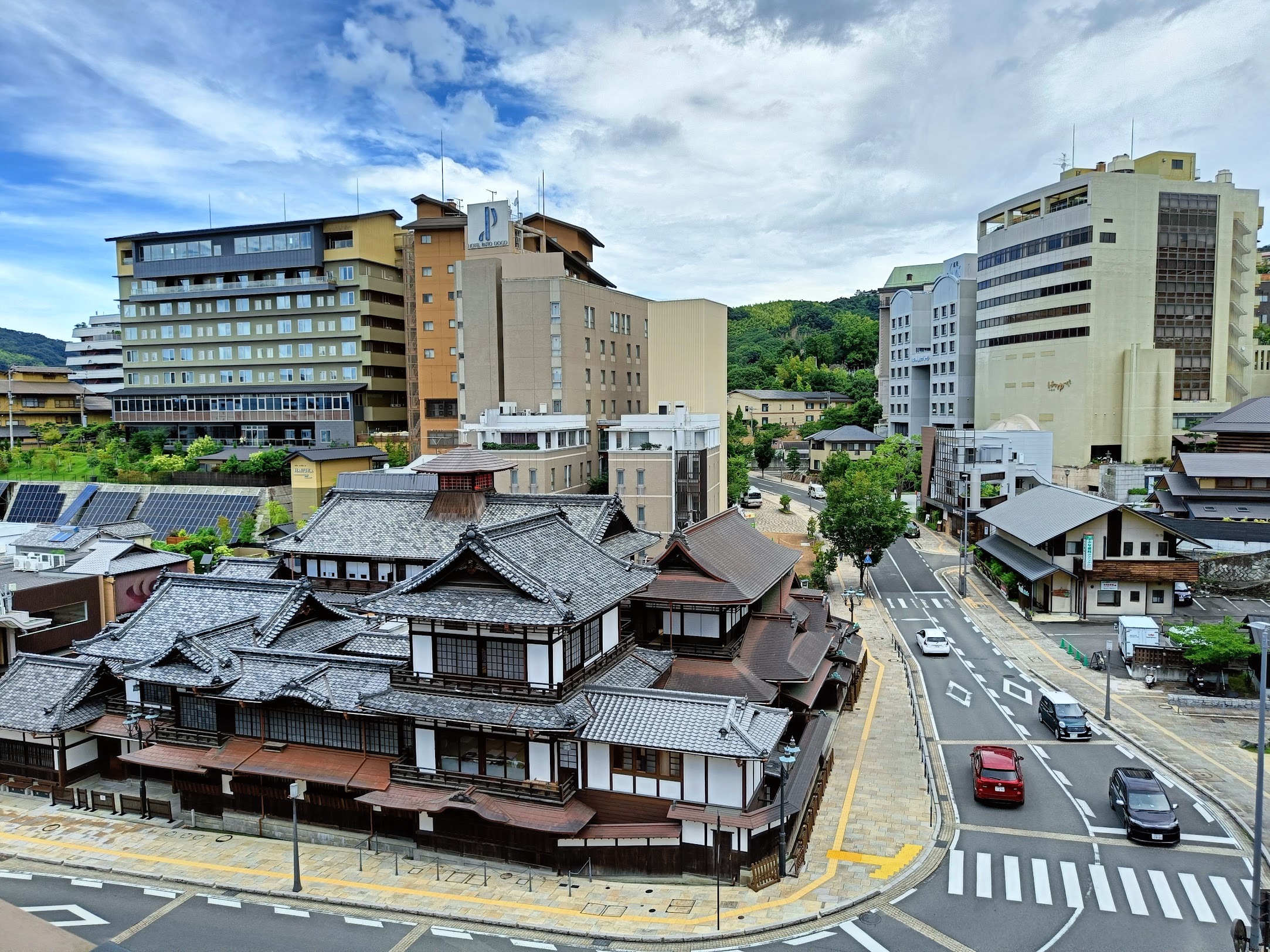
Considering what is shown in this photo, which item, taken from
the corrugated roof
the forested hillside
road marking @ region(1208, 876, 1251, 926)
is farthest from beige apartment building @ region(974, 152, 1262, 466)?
road marking @ region(1208, 876, 1251, 926)

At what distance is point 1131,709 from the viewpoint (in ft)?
131

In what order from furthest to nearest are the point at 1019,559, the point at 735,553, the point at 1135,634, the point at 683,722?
the point at 1019,559 → the point at 1135,634 → the point at 735,553 → the point at 683,722

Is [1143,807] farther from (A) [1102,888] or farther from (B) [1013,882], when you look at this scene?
(B) [1013,882]

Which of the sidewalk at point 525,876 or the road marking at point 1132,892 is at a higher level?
the road marking at point 1132,892

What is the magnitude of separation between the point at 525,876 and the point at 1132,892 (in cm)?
1903

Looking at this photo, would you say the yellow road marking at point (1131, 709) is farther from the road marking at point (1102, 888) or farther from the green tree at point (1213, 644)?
the road marking at point (1102, 888)

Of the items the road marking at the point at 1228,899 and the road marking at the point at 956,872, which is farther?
the road marking at the point at 956,872

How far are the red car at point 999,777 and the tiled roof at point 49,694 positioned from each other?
120ft

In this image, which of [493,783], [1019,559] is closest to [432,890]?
[493,783]

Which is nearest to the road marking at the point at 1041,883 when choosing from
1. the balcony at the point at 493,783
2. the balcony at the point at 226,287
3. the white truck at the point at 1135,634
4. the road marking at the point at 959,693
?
the balcony at the point at 493,783

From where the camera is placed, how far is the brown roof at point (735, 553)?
114ft

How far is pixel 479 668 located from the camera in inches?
1089

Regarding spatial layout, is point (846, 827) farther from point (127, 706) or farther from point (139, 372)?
point (139, 372)

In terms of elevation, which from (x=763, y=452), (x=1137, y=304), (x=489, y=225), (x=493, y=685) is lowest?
(x=493, y=685)
